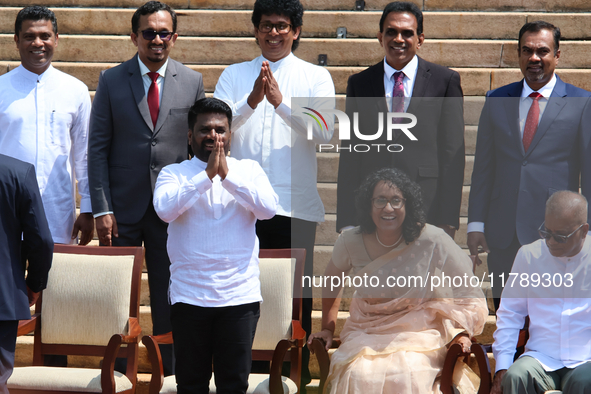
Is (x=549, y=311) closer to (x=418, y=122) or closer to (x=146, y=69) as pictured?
(x=418, y=122)

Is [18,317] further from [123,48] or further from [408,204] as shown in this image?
[123,48]

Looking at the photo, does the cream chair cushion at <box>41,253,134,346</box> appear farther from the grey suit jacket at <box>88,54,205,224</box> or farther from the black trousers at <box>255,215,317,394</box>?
the black trousers at <box>255,215,317,394</box>

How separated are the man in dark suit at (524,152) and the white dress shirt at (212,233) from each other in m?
1.15

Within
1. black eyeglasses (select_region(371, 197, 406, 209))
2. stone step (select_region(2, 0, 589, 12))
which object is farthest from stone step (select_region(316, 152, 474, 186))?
stone step (select_region(2, 0, 589, 12))

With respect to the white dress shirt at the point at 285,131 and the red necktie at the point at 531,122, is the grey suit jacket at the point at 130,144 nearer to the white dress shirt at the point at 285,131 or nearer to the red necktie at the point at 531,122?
the white dress shirt at the point at 285,131

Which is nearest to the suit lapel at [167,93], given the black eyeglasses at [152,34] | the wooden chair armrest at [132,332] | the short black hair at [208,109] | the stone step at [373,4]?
the black eyeglasses at [152,34]

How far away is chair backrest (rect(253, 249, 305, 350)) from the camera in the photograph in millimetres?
3537

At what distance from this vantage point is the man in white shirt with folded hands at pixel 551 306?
120 inches

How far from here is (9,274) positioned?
10.0ft

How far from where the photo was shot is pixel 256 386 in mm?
3205

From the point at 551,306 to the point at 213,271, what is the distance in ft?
5.03

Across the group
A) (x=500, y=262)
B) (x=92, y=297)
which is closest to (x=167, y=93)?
(x=92, y=297)

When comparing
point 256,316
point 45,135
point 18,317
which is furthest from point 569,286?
point 45,135

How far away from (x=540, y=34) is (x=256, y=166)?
1642 mm
